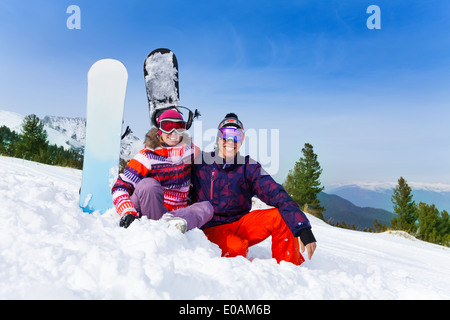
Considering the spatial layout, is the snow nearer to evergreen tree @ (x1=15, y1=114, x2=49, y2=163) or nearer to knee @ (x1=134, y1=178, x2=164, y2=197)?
knee @ (x1=134, y1=178, x2=164, y2=197)

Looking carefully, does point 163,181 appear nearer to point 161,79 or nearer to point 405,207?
point 161,79

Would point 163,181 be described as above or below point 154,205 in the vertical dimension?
above

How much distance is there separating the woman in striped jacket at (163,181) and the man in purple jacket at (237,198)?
0.19m

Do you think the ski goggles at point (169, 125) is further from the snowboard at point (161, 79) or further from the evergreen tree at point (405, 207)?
the evergreen tree at point (405, 207)

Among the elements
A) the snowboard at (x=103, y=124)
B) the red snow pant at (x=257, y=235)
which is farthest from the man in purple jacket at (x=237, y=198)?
the snowboard at (x=103, y=124)

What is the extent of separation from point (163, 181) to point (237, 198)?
27.5 inches

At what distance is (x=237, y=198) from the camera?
10.2ft

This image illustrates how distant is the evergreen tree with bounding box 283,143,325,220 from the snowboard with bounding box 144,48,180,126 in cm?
2033

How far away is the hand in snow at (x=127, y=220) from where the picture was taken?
8.35 feet

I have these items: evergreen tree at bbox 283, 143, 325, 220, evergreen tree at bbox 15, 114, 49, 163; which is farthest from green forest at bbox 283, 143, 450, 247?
evergreen tree at bbox 15, 114, 49, 163

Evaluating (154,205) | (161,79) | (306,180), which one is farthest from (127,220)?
(306,180)
